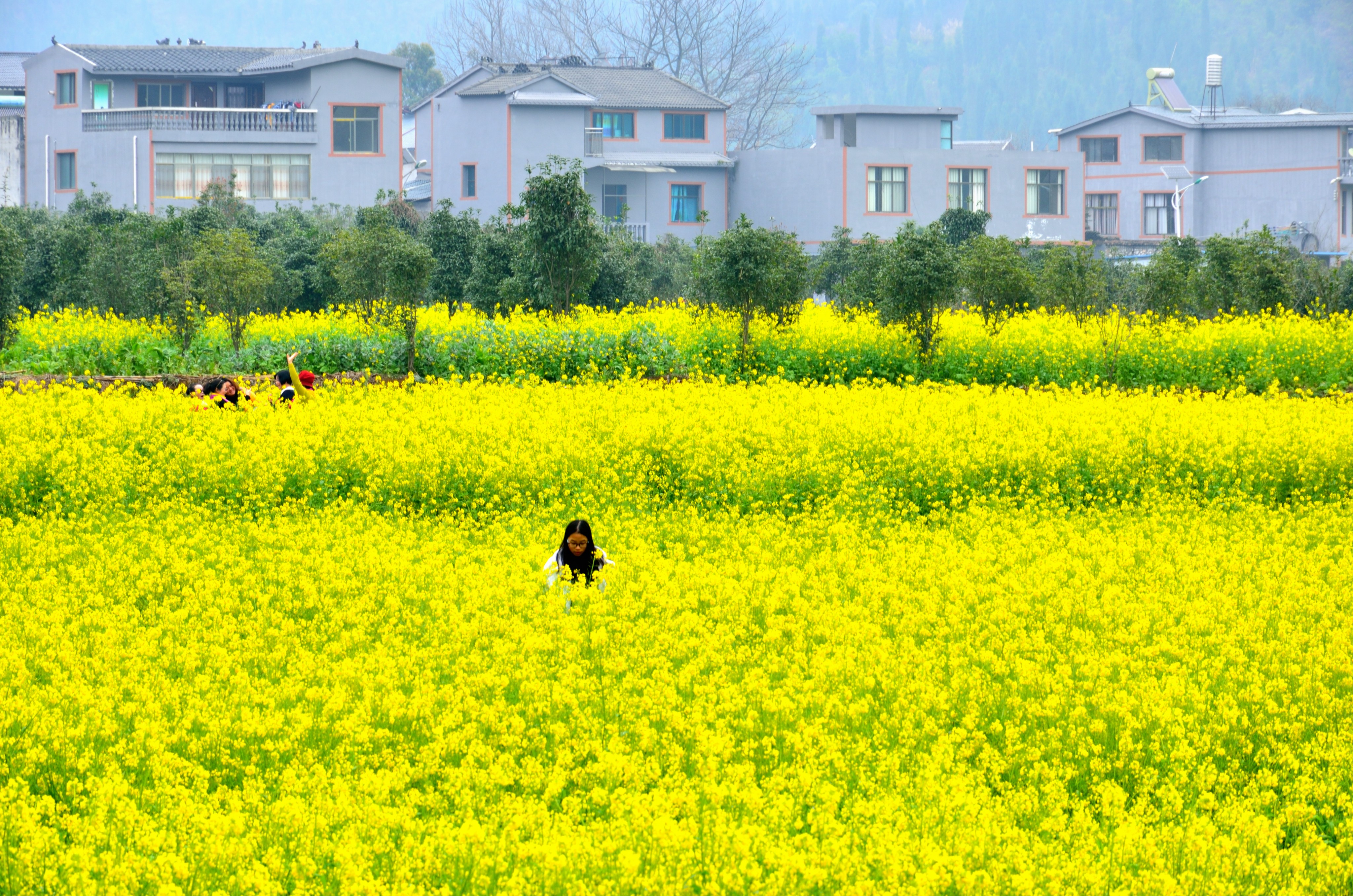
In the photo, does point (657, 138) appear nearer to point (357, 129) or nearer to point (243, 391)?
point (357, 129)

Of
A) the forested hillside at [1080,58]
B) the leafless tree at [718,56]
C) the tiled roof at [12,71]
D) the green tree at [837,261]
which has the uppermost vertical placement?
the forested hillside at [1080,58]

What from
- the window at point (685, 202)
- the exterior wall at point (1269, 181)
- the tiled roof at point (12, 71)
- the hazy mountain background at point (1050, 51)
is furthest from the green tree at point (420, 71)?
the hazy mountain background at point (1050, 51)

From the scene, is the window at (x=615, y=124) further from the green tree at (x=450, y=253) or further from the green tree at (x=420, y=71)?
the green tree at (x=420, y=71)

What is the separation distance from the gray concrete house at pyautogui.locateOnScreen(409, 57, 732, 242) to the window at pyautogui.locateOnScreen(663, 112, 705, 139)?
37 mm

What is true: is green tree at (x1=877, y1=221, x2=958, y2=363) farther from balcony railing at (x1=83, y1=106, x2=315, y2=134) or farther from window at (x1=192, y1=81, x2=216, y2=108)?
window at (x1=192, y1=81, x2=216, y2=108)

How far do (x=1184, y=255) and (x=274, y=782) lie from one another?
24.4 meters

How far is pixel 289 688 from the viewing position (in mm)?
7273

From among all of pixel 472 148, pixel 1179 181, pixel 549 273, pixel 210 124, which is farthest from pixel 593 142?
pixel 549 273

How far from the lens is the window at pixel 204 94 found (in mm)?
51844

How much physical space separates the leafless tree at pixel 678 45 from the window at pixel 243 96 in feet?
101

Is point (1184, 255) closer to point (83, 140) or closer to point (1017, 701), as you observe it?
point (1017, 701)

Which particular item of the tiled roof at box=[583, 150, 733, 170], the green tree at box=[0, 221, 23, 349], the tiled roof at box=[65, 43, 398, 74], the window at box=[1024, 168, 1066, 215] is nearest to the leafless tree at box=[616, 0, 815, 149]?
the tiled roof at box=[583, 150, 733, 170]

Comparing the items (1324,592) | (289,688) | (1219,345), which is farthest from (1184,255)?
(289,688)

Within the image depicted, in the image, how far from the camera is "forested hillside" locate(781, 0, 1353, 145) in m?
162
